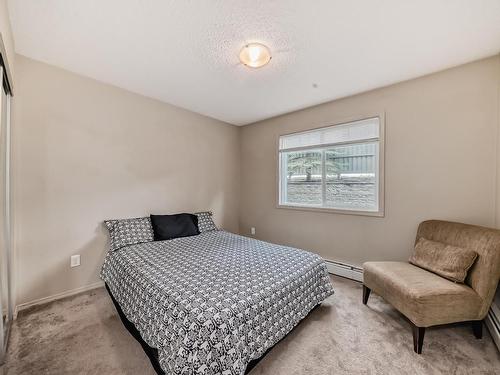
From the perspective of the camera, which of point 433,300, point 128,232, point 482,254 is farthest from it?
point 128,232

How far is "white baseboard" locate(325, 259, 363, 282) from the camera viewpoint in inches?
109

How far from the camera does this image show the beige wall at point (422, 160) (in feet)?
6.81

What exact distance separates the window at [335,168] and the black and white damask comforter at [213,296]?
1204mm

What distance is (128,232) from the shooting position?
2561mm

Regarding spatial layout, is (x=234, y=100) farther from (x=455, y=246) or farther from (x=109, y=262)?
(x=455, y=246)

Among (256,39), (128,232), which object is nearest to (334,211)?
(256,39)

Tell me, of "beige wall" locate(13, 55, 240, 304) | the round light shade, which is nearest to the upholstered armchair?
the round light shade

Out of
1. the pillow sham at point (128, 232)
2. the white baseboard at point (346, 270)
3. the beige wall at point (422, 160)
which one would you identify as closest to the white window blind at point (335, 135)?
the beige wall at point (422, 160)

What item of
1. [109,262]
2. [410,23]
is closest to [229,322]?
[109,262]

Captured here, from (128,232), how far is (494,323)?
3499 millimetres

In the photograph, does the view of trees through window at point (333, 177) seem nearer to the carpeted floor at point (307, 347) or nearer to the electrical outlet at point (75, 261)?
the carpeted floor at point (307, 347)

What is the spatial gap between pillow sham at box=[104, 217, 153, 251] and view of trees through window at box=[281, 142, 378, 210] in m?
2.14

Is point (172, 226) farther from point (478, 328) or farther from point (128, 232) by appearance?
point (478, 328)

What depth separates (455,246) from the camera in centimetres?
191
